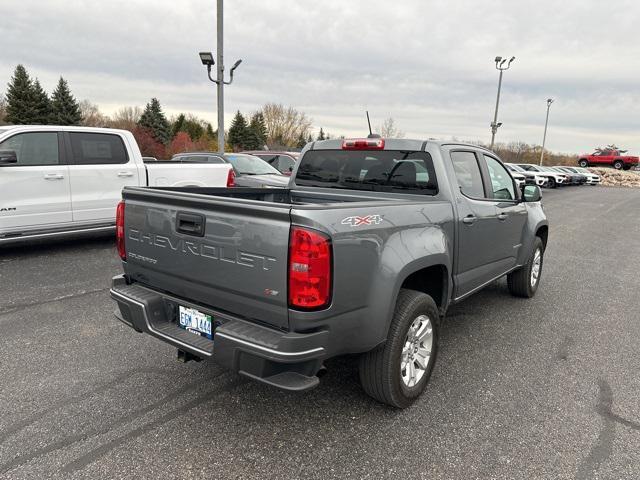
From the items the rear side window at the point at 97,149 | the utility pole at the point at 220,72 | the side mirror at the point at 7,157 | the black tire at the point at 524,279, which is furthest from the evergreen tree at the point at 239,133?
the black tire at the point at 524,279

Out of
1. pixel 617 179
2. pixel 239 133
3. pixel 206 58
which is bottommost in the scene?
pixel 617 179

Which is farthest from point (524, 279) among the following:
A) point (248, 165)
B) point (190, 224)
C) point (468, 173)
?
point (248, 165)

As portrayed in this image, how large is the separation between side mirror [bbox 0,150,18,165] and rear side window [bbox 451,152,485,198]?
5.85 m

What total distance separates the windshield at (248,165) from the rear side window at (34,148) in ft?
17.7

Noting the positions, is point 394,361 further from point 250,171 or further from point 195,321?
point 250,171

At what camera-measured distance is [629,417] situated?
9.71ft

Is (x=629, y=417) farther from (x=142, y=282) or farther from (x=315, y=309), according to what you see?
(x=142, y=282)

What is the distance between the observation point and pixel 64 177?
6703 mm

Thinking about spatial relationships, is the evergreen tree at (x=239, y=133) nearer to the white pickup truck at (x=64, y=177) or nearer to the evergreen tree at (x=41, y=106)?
the evergreen tree at (x=41, y=106)

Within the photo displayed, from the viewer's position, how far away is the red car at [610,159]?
46719 millimetres

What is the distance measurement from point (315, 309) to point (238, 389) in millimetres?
1263

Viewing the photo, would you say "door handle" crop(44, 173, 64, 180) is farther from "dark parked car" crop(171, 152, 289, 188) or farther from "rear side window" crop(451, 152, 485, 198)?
"rear side window" crop(451, 152, 485, 198)

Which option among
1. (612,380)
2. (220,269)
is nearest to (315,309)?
(220,269)

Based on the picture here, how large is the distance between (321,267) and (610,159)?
55.9 m
